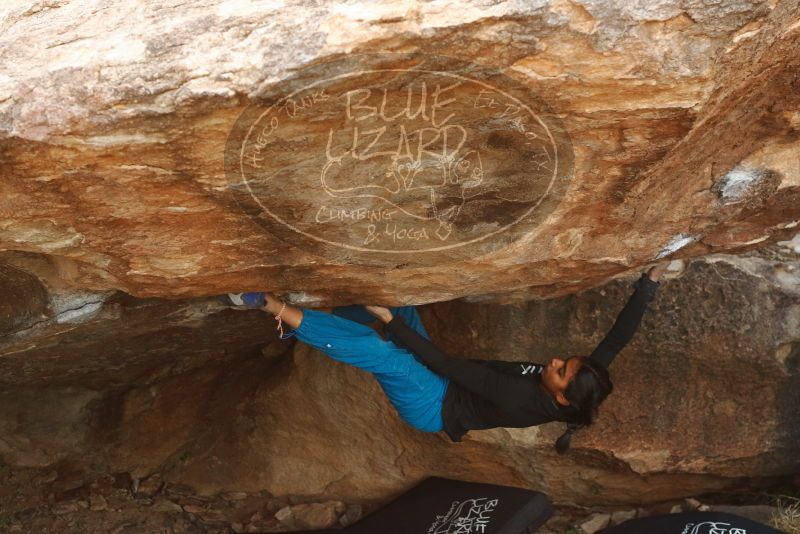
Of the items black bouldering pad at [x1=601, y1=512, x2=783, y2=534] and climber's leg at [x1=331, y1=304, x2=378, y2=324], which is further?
black bouldering pad at [x1=601, y1=512, x2=783, y2=534]

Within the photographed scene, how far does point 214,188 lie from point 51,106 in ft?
1.36

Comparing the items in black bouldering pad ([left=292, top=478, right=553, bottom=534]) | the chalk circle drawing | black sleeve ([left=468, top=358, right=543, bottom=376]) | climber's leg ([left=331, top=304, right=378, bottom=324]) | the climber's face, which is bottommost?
black bouldering pad ([left=292, top=478, right=553, bottom=534])

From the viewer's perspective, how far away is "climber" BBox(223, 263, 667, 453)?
2.86 meters

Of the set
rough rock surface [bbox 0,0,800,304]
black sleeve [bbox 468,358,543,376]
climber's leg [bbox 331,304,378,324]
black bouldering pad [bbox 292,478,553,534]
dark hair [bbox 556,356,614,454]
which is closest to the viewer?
rough rock surface [bbox 0,0,800,304]

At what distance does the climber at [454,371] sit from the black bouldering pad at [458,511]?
0.33 meters

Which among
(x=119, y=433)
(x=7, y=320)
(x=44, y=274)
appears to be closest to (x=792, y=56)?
(x=44, y=274)

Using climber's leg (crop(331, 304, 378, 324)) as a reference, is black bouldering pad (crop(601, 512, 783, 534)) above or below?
below

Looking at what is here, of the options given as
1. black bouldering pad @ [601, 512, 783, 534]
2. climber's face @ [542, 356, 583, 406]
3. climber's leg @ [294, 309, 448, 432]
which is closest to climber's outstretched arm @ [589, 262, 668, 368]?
climber's face @ [542, 356, 583, 406]

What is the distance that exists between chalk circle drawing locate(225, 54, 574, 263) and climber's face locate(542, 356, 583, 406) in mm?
639

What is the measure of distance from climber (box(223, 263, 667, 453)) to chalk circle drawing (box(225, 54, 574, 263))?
48 centimetres

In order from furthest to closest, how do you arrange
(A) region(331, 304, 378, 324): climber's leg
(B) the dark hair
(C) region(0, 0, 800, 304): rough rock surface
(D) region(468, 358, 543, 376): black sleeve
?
(D) region(468, 358, 543, 376): black sleeve
(A) region(331, 304, 378, 324): climber's leg
(B) the dark hair
(C) region(0, 0, 800, 304): rough rock surface

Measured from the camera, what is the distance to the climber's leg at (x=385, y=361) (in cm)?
286

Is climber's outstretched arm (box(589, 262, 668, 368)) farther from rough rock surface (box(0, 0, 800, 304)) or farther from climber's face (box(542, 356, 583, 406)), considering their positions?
rough rock surface (box(0, 0, 800, 304))

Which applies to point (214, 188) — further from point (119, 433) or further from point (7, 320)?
point (119, 433)
